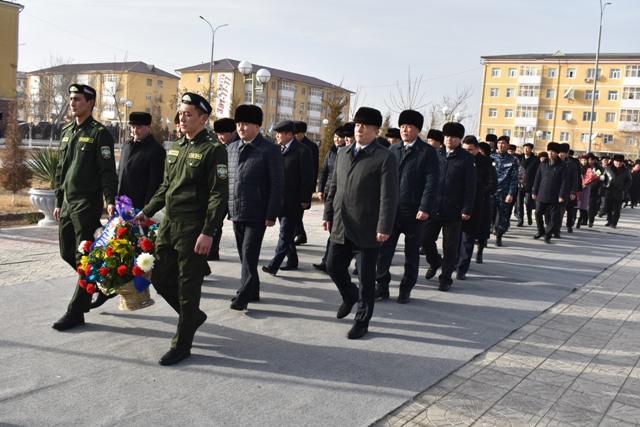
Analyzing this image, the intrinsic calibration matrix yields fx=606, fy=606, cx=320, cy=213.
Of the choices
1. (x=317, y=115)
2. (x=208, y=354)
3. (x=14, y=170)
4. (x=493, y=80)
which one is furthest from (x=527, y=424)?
(x=317, y=115)

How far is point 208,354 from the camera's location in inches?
190

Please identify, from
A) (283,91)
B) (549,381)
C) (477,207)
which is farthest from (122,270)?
(283,91)

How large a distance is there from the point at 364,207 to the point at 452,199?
2.63 metres

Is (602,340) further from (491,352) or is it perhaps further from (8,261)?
(8,261)

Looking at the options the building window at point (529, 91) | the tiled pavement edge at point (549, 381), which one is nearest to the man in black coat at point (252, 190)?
the tiled pavement edge at point (549, 381)

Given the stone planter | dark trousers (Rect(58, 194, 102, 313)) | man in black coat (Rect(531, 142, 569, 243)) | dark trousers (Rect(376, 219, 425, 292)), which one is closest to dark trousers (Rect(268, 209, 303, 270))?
dark trousers (Rect(376, 219, 425, 292))

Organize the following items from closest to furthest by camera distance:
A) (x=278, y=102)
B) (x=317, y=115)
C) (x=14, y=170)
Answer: (x=14, y=170) < (x=278, y=102) < (x=317, y=115)

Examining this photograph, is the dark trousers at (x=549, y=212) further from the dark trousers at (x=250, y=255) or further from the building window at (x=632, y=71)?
the building window at (x=632, y=71)

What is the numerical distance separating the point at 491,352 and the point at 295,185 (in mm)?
A: 3668

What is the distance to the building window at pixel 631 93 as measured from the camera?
7286 cm

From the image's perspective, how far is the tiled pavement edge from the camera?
13.3ft

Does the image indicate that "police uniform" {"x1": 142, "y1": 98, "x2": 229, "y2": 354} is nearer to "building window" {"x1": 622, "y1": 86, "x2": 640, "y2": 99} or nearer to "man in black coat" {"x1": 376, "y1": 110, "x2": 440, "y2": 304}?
"man in black coat" {"x1": 376, "y1": 110, "x2": 440, "y2": 304}

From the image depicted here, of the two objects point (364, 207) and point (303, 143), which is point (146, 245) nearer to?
point (364, 207)

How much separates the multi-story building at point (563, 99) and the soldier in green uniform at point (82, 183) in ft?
239
